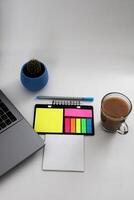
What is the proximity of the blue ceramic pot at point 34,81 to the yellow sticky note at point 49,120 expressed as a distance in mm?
65

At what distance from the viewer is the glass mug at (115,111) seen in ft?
2.30

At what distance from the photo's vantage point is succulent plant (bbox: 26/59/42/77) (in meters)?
0.75

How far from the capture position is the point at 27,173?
2.24 feet

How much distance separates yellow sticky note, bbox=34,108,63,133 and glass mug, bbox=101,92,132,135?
0.12m

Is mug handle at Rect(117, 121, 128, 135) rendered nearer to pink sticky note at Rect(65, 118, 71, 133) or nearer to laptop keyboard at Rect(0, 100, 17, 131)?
pink sticky note at Rect(65, 118, 71, 133)

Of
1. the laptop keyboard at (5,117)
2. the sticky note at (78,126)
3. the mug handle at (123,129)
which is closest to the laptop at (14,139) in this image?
the laptop keyboard at (5,117)

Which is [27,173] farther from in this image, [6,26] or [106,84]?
[6,26]

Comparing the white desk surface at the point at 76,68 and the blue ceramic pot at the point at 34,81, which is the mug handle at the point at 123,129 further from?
the blue ceramic pot at the point at 34,81

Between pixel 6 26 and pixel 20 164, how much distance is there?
1.49 ft

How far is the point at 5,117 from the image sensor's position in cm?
72

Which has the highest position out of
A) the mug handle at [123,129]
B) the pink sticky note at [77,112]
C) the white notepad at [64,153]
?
the pink sticky note at [77,112]

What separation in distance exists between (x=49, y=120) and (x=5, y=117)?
12 cm

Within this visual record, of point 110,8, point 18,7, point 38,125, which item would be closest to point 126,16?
point 110,8

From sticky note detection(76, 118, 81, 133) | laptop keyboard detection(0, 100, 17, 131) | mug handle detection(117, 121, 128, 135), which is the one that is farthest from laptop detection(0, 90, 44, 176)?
mug handle detection(117, 121, 128, 135)
